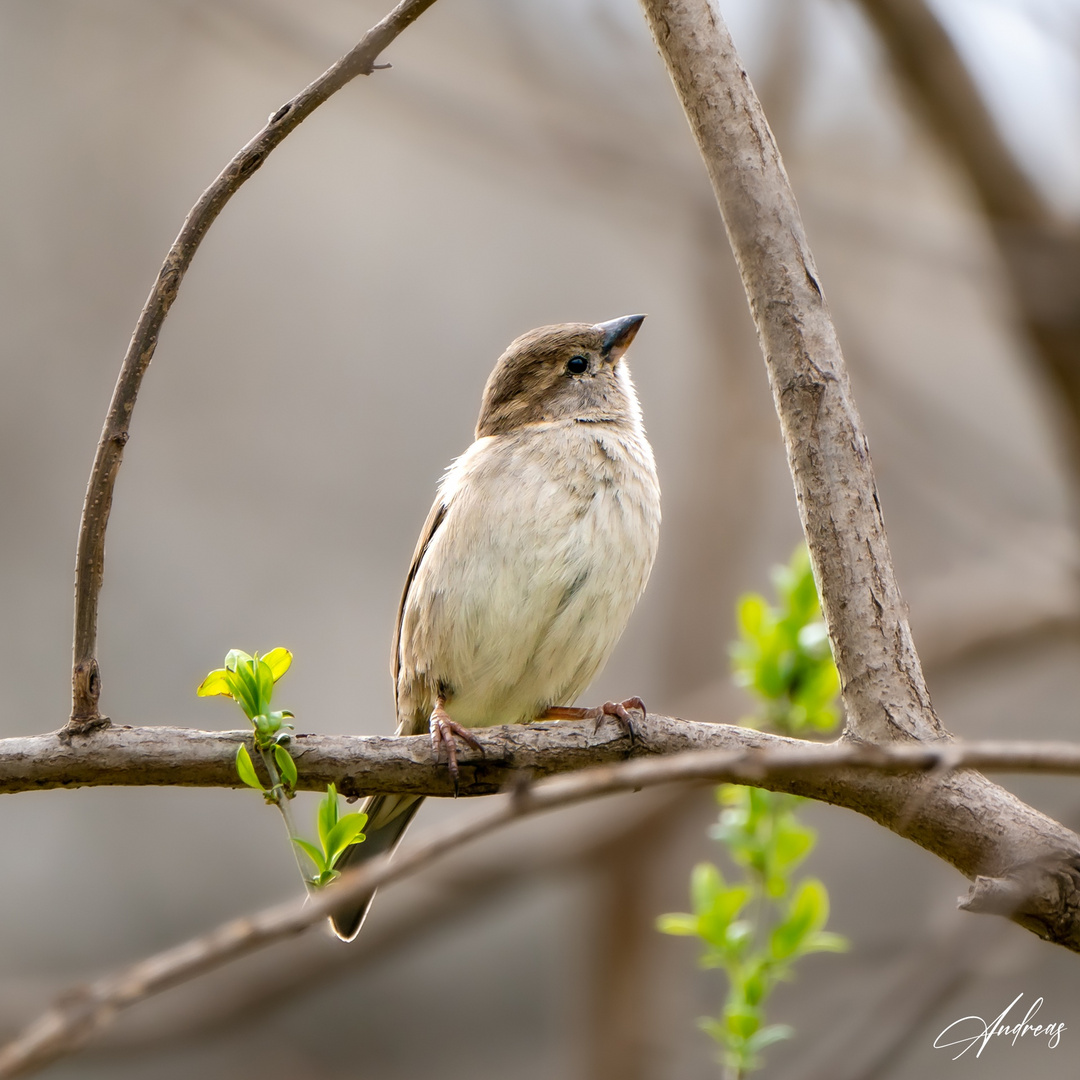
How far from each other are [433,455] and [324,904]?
808cm

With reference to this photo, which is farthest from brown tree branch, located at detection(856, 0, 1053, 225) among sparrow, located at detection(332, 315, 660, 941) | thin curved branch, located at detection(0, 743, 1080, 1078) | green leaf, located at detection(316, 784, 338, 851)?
thin curved branch, located at detection(0, 743, 1080, 1078)

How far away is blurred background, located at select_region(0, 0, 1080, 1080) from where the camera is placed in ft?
18.0

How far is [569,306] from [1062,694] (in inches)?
186

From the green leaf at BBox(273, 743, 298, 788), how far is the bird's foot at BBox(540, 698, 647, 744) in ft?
1.96

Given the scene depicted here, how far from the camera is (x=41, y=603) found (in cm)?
864

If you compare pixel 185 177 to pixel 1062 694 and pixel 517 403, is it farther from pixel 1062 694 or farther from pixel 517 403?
pixel 1062 694

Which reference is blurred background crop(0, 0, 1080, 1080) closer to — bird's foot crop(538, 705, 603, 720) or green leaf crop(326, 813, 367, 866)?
bird's foot crop(538, 705, 603, 720)

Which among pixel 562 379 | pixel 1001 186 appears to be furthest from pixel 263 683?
pixel 1001 186

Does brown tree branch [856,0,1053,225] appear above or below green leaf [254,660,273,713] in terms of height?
above

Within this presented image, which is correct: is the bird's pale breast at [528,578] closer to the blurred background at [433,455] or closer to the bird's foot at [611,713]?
the bird's foot at [611,713]

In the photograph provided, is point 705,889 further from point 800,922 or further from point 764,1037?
point 764,1037

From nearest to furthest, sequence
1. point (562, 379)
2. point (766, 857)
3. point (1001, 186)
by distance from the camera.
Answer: point (766, 857)
point (562, 379)
point (1001, 186)

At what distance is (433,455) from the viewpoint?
899 centimetres

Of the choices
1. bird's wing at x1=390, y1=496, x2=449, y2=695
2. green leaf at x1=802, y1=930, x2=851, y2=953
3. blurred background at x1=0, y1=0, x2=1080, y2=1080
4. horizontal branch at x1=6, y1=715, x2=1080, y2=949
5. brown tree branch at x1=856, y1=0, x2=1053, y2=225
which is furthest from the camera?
blurred background at x1=0, y1=0, x2=1080, y2=1080
